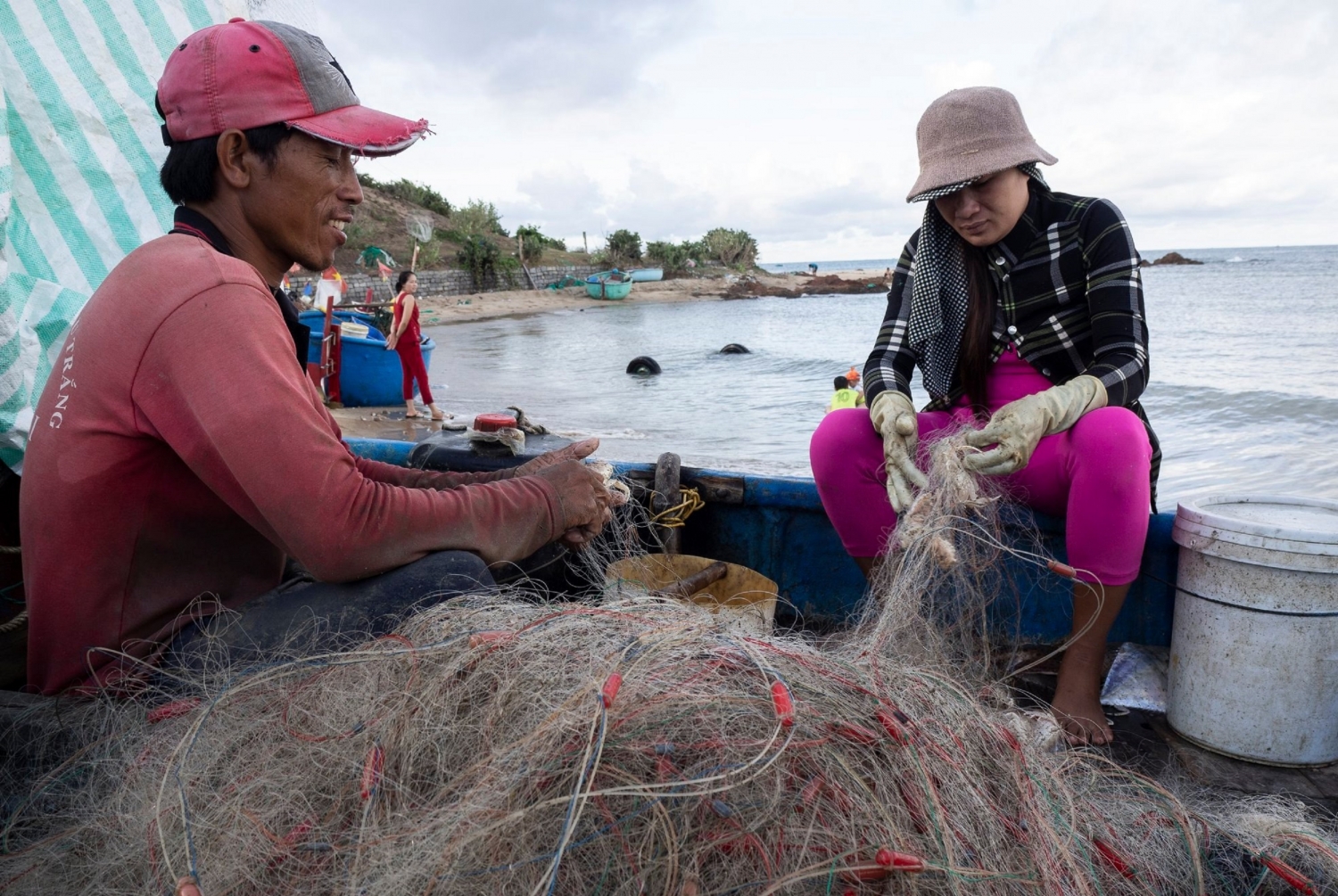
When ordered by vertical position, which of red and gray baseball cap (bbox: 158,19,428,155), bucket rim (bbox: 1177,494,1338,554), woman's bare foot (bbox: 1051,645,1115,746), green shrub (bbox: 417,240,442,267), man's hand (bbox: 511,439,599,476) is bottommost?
woman's bare foot (bbox: 1051,645,1115,746)

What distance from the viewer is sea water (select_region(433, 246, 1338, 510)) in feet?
31.9

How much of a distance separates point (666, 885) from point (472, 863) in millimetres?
255

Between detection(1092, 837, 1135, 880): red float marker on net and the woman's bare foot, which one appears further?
the woman's bare foot

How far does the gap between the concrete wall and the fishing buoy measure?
36.8 ft

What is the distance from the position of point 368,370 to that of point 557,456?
34.3ft

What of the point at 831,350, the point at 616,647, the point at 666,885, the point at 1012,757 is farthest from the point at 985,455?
the point at 831,350

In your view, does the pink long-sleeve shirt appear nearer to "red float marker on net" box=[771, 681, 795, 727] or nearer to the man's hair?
the man's hair

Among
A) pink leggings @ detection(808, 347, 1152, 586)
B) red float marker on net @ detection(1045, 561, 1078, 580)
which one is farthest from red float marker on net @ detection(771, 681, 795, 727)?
pink leggings @ detection(808, 347, 1152, 586)

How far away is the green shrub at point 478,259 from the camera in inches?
1729

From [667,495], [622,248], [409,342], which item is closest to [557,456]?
[667,495]

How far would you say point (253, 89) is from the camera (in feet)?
5.77

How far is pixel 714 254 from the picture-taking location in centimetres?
8125

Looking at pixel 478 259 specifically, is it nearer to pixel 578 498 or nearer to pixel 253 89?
pixel 253 89

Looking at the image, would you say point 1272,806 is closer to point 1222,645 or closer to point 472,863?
point 1222,645
